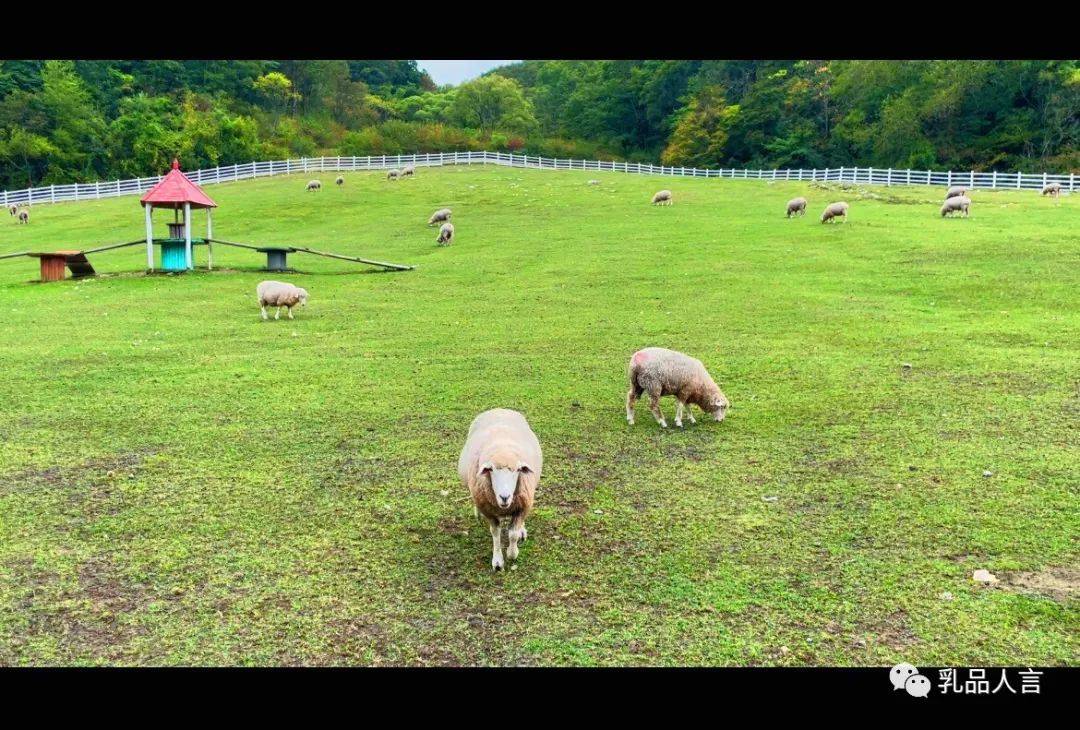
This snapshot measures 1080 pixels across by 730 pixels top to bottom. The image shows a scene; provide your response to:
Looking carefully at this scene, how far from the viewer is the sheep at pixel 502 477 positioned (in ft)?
18.5

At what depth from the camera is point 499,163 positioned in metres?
59.3

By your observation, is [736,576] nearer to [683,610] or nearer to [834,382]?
[683,610]

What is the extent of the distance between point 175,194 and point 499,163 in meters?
38.2

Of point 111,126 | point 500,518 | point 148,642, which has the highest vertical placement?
point 111,126

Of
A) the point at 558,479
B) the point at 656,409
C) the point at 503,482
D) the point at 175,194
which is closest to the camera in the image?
the point at 503,482

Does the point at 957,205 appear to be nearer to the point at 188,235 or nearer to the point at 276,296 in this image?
the point at 276,296

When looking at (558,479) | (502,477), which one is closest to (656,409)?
(558,479)

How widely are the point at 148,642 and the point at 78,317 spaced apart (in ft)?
47.5

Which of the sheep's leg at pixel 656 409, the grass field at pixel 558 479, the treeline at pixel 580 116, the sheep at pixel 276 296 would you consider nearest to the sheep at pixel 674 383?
the sheep's leg at pixel 656 409

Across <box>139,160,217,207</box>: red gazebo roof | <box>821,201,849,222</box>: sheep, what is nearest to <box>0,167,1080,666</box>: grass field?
<box>139,160,217,207</box>: red gazebo roof

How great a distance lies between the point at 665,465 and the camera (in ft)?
26.4

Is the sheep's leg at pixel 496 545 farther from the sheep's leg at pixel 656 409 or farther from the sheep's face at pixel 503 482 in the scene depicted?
the sheep's leg at pixel 656 409

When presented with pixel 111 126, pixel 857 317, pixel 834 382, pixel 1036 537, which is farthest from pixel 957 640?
pixel 111 126

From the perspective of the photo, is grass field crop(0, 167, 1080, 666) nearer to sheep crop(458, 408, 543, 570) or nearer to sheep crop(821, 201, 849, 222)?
sheep crop(458, 408, 543, 570)
